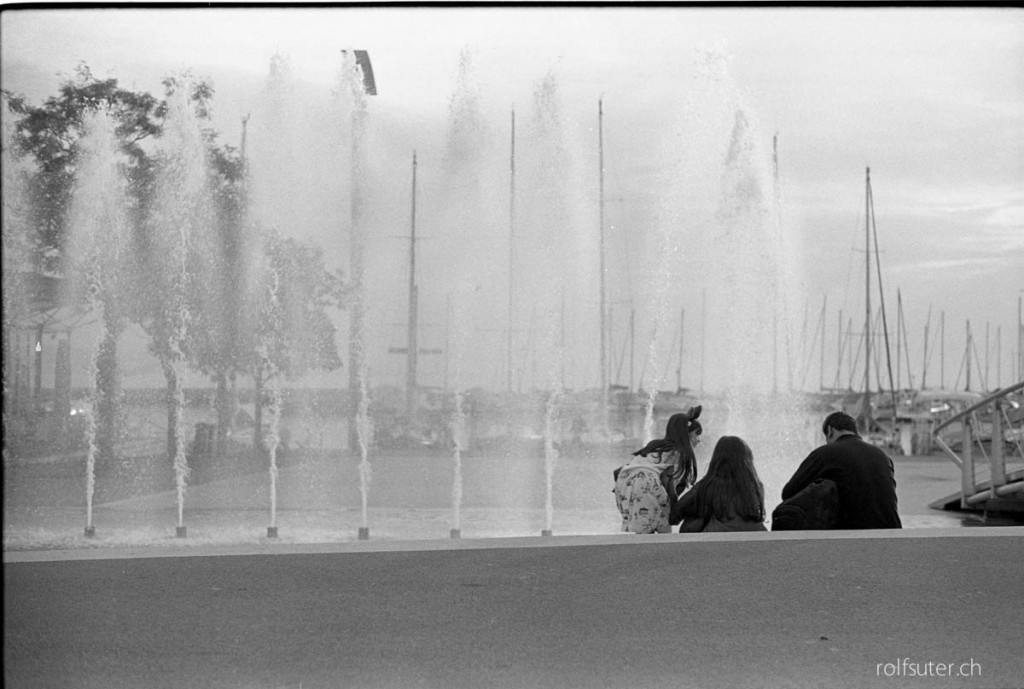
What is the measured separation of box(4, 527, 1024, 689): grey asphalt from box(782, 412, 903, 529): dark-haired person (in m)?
0.50

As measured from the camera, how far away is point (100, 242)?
14.8 m

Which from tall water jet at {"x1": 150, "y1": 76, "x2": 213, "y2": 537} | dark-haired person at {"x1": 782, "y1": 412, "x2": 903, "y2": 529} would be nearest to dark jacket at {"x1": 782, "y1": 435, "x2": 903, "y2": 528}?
dark-haired person at {"x1": 782, "y1": 412, "x2": 903, "y2": 529}

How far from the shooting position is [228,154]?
51.1 ft

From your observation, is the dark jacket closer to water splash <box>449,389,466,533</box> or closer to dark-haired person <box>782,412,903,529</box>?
dark-haired person <box>782,412,903,529</box>

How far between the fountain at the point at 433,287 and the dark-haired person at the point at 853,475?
732cm

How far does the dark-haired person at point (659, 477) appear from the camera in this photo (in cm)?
656

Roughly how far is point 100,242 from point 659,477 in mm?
10103

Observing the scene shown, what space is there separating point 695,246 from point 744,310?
2.41 m

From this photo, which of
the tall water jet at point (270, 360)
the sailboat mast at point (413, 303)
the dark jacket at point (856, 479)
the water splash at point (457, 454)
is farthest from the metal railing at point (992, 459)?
the tall water jet at point (270, 360)

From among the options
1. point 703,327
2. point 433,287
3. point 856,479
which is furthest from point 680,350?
point 856,479

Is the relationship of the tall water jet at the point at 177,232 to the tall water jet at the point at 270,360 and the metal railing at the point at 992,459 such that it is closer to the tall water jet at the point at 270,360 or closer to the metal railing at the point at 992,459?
the tall water jet at the point at 270,360

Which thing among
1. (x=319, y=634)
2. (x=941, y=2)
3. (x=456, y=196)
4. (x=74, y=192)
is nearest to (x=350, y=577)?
(x=319, y=634)

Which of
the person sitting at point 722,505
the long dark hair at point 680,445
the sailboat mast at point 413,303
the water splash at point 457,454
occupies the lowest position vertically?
the water splash at point 457,454

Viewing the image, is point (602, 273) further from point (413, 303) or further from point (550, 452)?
point (413, 303)
